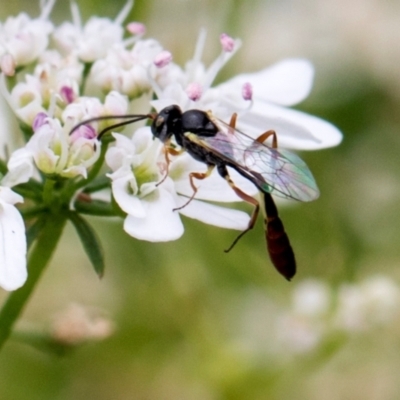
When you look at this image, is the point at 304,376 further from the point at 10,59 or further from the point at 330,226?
the point at 10,59


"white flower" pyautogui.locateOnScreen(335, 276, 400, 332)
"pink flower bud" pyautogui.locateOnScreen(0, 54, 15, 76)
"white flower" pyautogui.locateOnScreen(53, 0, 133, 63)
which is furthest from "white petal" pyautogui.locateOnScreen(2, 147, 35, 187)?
"white flower" pyautogui.locateOnScreen(335, 276, 400, 332)

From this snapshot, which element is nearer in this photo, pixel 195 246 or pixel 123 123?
pixel 123 123

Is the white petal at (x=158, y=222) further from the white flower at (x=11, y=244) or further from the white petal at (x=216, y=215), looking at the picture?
the white flower at (x=11, y=244)

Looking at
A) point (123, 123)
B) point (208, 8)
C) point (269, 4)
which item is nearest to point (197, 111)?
point (123, 123)

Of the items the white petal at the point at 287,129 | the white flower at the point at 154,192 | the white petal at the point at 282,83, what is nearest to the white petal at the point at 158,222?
the white flower at the point at 154,192

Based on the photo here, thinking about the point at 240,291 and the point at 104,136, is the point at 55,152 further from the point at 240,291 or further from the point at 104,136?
the point at 240,291

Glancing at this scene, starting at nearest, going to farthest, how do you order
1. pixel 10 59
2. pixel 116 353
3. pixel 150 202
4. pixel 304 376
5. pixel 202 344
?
pixel 150 202, pixel 10 59, pixel 304 376, pixel 202 344, pixel 116 353
